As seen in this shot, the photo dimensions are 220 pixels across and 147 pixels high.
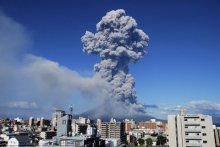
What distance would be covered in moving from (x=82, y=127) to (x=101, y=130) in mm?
10979

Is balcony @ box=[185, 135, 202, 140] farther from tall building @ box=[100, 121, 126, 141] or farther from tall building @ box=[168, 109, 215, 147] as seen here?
tall building @ box=[100, 121, 126, 141]

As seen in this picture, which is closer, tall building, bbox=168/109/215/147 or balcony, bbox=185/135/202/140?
tall building, bbox=168/109/215/147

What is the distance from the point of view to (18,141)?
51938 millimetres

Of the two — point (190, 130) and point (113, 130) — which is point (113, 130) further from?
point (190, 130)

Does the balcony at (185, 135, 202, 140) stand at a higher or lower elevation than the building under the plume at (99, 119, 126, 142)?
higher

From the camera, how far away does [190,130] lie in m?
42.1

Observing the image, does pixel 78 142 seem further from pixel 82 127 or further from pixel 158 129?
pixel 158 129

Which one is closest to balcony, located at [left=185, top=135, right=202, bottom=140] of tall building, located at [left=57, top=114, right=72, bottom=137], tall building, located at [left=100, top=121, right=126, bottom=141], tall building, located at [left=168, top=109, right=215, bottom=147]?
tall building, located at [left=168, top=109, right=215, bottom=147]

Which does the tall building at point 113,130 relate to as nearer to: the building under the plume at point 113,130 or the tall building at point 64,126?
the building under the plume at point 113,130

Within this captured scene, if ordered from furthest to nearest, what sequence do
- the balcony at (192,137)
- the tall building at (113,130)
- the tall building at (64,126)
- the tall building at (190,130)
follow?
the tall building at (113,130), the tall building at (64,126), the balcony at (192,137), the tall building at (190,130)

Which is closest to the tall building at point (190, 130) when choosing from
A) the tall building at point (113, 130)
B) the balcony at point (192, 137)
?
the balcony at point (192, 137)

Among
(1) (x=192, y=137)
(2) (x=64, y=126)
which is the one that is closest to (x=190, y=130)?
(1) (x=192, y=137)

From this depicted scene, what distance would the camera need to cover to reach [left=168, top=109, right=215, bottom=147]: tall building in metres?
41.5

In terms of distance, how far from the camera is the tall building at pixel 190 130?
41.5 m
